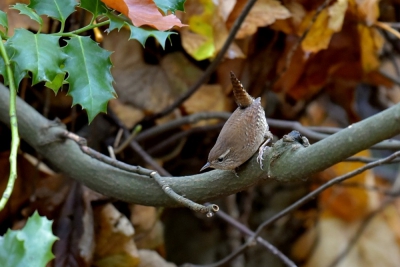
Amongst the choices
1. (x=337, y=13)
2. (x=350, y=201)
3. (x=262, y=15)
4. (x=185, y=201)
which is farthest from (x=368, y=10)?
(x=350, y=201)

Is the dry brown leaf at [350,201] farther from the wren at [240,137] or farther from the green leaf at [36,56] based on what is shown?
the green leaf at [36,56]

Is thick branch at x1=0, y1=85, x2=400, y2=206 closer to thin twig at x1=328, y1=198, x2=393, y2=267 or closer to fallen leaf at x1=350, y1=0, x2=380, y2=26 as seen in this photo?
fallen leaf at x1=350, y1=0, x2=380, y2=26

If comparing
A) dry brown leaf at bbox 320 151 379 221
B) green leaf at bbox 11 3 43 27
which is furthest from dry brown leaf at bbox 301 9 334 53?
dry brown leaf at bbox 320 151 379 221

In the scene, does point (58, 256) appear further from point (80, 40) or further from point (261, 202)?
point (261, 202)

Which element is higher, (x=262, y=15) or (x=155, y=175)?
(x=262, y=15)

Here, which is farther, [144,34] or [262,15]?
[262,15]

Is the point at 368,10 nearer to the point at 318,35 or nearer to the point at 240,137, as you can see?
the point at 318,35
